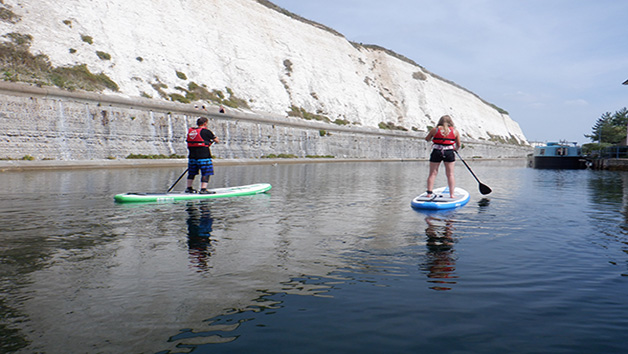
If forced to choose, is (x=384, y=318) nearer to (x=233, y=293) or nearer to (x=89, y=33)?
(x=233, y=293)

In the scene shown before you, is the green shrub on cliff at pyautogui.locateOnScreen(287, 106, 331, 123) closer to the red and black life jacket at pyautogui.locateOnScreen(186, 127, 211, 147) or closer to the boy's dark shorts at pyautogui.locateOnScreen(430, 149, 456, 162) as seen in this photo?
the red and black life jacket at pyautogui.locateOnScreen(186, 127, 211, 147)

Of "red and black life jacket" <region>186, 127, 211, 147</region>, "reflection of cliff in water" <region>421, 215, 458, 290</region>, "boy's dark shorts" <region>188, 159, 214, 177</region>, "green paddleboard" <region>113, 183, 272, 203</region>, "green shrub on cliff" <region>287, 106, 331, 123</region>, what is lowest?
"reflection of cliff in water" <region>421, 215, 458, 290</region>

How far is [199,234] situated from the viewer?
250 inches

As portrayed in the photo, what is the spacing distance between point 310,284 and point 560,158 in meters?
39.8

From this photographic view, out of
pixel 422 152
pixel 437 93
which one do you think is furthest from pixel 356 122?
pixel 437 93

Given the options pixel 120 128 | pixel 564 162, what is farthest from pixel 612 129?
pixel 120 128

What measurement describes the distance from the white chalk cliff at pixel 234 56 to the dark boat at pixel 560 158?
84.5 feet

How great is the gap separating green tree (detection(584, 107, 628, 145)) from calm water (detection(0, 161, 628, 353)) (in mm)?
76007

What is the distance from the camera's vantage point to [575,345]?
9.24ft

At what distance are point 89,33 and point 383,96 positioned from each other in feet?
158

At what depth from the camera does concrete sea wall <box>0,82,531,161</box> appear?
2408 cm

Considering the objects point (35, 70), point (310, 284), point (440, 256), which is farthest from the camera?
point (35, 70)

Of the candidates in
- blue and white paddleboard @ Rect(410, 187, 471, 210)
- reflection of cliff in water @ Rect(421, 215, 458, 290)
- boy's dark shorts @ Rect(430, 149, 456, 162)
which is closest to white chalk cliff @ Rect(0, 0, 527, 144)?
boy's dark shorts @ Rect(430, 149, 456, 162)

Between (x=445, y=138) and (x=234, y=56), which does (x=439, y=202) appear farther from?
(x=234, y=56)
